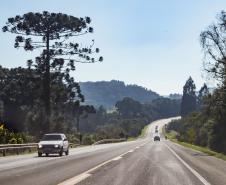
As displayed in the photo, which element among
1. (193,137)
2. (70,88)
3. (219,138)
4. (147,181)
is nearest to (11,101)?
(70,88)

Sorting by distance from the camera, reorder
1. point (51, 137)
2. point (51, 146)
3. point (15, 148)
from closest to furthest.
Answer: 1. point (51, 146)
2. point (51, 137)
3. point (15, 148)

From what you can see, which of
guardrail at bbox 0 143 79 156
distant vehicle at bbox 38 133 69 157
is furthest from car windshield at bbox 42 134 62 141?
guardrail at bbox 0 143 79 156

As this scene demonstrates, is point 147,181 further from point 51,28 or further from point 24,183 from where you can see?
point 51,28

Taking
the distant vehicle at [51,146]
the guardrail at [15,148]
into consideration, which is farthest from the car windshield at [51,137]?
the guardrail at [15,148]

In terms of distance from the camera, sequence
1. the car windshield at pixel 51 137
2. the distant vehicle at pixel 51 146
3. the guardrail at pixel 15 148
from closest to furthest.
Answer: the distant vehicle at pixel 51 146, the guardrail at pixel 15 148, the car windshield at pixel 51 137

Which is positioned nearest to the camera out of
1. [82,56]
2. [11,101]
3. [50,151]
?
[50,151]

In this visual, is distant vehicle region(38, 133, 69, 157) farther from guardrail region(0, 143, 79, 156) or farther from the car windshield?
guardrail region(0, 143, 79, 156)

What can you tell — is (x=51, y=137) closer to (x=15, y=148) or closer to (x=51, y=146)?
(x=51, y=146)

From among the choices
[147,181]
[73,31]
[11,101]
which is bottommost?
[147,181]

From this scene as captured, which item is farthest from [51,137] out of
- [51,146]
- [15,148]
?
[15,148]

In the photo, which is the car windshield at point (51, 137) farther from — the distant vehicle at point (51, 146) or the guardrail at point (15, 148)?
the guardrail at point (15, 148)

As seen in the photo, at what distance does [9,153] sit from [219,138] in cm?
3230

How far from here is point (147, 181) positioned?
16.2 m

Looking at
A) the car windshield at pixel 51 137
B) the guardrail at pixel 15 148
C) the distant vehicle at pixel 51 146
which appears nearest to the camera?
the distant vehicle at pixel 51 146
